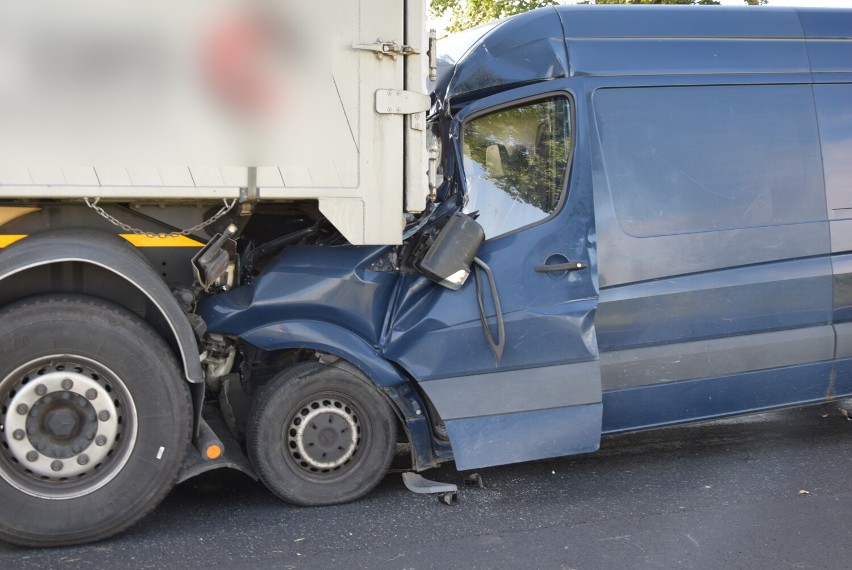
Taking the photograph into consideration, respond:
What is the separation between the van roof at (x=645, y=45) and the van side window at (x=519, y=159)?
193 millimetres

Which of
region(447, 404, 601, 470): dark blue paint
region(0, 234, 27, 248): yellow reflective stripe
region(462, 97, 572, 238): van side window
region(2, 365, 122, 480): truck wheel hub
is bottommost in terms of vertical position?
region(447, 404, 601, 470): dark blue paint

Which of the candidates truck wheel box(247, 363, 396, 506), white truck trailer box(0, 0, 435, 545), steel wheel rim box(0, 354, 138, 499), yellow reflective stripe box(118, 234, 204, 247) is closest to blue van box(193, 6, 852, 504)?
truck wheel box(247, 363, 396, 506)

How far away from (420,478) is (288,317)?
1.18 meters

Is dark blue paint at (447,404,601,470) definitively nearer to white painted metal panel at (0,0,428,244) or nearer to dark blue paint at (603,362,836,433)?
dark blue paint at (603,362,836,433)

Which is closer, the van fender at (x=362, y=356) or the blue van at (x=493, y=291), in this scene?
the blue van at (x=493, y=291)

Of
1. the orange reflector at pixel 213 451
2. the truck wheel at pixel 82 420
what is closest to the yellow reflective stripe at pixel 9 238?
the truck wheel at pixel 82 420

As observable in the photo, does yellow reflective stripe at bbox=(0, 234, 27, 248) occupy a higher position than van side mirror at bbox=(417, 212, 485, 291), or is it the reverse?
yellow reflective stripe at bbox=(0, 234, 27, 248)

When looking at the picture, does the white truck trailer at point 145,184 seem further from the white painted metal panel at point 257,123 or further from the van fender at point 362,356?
the van fender at point 362,356

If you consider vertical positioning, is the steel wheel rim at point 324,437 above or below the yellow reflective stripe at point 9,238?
below

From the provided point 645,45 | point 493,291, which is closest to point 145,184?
point 493,291

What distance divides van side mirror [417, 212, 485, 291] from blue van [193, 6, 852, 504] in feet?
0.03

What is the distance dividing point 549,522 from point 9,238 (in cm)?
275

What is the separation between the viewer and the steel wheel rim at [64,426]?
4.28m

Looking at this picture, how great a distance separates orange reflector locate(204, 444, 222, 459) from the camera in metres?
4.63
